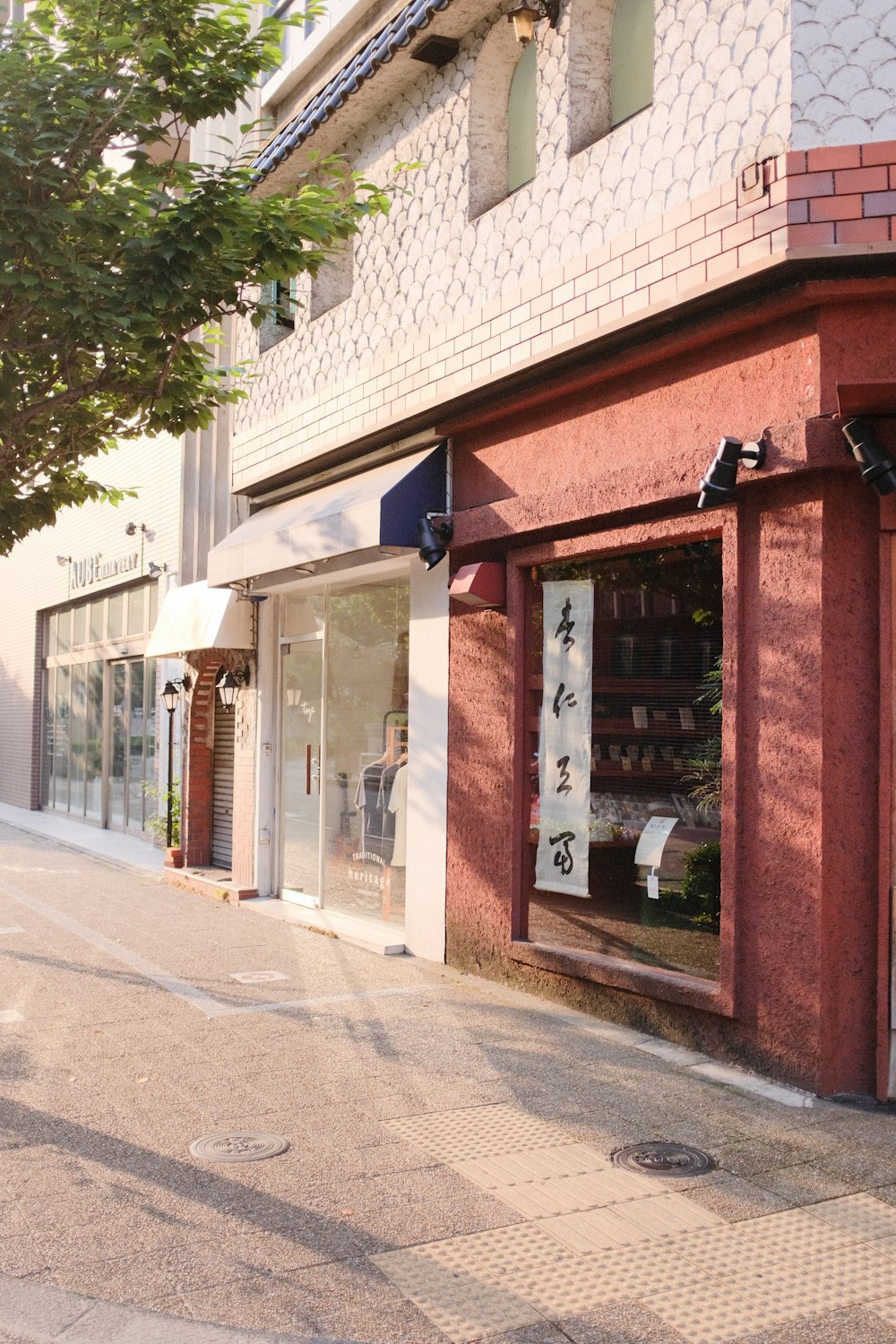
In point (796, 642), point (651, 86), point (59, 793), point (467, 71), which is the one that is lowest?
point (59, 793)

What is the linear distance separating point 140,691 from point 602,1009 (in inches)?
516

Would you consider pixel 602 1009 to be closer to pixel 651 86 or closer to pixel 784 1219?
pixel 784 1219

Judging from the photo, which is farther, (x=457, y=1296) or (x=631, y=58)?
(x=631, y=58)

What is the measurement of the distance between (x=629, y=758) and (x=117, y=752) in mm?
14137

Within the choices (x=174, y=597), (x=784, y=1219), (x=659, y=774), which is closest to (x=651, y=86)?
(x=659, y=774)

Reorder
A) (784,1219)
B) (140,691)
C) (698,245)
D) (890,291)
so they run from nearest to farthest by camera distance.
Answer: (784,1219) → (890,291) → (698,245) → (140,691)

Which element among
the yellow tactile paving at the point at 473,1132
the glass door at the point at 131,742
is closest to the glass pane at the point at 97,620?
the glass door at the point at 131,742

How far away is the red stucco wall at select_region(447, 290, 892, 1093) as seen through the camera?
19.3 ft

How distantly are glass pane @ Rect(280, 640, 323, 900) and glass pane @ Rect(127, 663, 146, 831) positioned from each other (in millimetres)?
6994

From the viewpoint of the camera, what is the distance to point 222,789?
1416 cm

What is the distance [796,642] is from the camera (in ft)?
19.9

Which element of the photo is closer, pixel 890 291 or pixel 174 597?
pixel 890 291

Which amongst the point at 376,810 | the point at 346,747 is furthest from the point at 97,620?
the point at 376,810

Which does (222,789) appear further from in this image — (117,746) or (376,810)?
(117,746)
